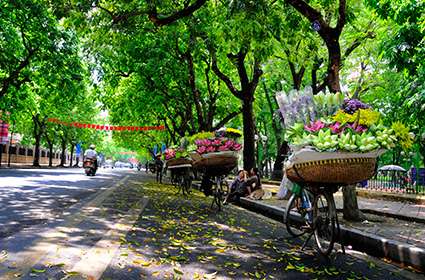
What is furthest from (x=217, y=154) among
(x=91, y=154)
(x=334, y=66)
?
(x=91, y=154)

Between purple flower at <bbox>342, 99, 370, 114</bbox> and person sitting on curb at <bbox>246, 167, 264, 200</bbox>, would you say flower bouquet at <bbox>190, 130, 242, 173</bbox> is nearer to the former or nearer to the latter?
person sitting on curb at <bbox>246, 167, 264, 200</bbox>

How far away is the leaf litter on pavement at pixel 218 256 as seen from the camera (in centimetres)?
419

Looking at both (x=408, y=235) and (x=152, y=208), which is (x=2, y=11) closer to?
(x=152, y=208)

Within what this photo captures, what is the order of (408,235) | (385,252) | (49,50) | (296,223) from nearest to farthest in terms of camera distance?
(385,252) → (408,235) → (296,223) → (49,50)

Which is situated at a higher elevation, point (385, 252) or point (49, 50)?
point (49, 50)

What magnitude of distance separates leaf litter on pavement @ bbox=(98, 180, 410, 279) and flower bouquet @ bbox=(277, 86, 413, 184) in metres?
1.06

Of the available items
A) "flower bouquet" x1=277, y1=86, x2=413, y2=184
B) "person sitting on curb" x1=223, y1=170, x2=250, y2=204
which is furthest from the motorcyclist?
"flower bouquet" x1=277, y1=86, x2=413, y2=184

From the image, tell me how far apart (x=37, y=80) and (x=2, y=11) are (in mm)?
6475

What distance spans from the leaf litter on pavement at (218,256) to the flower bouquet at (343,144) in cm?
106

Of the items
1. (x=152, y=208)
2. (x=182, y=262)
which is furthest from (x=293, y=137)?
(x=152, y=208)

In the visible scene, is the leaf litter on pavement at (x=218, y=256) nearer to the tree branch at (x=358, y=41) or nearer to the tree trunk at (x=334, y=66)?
the tree trunk at (x=334, y=66)

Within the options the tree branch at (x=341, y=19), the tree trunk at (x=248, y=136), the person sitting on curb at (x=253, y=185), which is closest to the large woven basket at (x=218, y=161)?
the person sitting on curb at (x=253, y=185)

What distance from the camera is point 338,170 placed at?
203 inches

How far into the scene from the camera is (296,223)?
8.00 m
